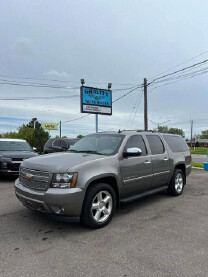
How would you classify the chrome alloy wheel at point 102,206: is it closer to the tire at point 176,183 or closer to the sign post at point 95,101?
the tire at point 176,183

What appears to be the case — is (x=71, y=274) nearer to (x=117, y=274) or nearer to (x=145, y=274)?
(x=117, y=274)

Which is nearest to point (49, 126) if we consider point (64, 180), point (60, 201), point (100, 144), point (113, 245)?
point (100, 144)

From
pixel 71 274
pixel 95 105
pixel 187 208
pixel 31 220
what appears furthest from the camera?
pixel 95 105

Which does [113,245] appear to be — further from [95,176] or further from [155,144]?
[155,144]

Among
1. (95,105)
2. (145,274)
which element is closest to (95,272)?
(145,274)

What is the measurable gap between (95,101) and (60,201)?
13.2m

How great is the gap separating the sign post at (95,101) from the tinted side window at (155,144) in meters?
9.66

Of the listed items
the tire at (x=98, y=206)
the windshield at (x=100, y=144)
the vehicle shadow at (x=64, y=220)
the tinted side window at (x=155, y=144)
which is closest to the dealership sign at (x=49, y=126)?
the tinted side window at (x=155, y=144)

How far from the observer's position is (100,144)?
5305 mm

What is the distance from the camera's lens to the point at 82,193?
→ 3928 mm

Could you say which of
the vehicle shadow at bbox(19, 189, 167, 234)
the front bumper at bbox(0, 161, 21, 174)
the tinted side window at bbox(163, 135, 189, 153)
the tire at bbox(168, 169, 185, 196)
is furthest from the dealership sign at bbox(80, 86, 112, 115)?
the vehicle shadow at bbox(19, 189, 167, 234)

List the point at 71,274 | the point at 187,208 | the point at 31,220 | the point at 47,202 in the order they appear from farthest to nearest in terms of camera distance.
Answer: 1. the point at 187,208
2. the point at 31,220
3. the point at 47,202
4. the point at 71,274

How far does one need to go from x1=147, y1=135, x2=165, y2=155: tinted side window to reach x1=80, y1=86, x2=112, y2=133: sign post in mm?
9657

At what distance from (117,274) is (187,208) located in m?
3.21
